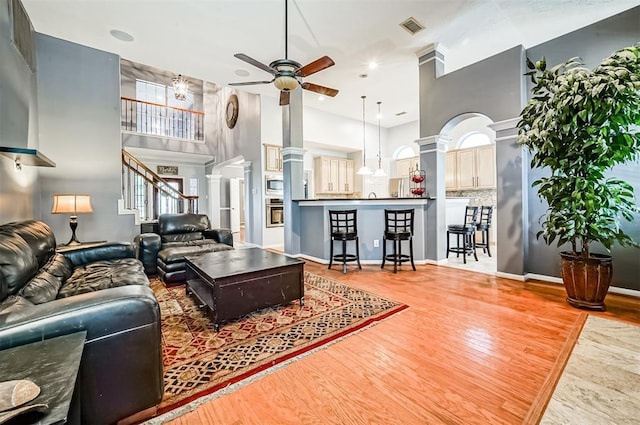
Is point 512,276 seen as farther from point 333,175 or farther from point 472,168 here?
point 333,175

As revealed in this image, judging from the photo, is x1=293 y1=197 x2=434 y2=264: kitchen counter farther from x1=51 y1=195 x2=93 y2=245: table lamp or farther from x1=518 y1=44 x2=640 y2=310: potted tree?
x1=51 y1=195 x2=93 y2=245: table lamp

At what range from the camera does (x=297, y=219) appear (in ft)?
18.7

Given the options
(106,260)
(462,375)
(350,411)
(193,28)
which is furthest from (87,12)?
(462,375)

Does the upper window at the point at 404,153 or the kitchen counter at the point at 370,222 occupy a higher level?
the upper window at the point at 404,153

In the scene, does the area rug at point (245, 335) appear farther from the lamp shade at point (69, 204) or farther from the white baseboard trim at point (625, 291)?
the white baseboard trim at point (625, 291)

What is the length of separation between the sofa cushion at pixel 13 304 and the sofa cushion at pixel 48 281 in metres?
0.11

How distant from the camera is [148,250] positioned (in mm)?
4062

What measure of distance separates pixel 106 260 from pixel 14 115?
1870mm

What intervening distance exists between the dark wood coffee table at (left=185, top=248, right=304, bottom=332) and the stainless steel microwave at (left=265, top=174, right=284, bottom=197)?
12.5 ft

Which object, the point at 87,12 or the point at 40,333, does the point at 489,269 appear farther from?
the point at 87,12

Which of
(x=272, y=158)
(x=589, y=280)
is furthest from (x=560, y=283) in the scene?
(x=272, y=158)

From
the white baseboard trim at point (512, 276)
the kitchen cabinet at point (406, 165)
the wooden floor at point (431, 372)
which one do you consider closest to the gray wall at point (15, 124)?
the wooden floor at point (431, 372)

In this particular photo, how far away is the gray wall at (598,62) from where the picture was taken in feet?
10.4

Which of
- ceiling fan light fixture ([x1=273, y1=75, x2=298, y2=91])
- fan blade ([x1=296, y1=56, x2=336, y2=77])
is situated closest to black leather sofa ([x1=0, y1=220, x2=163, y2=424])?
ceiling fan light fixture ([x1=273, y1=75, x2=298, y2=91])
